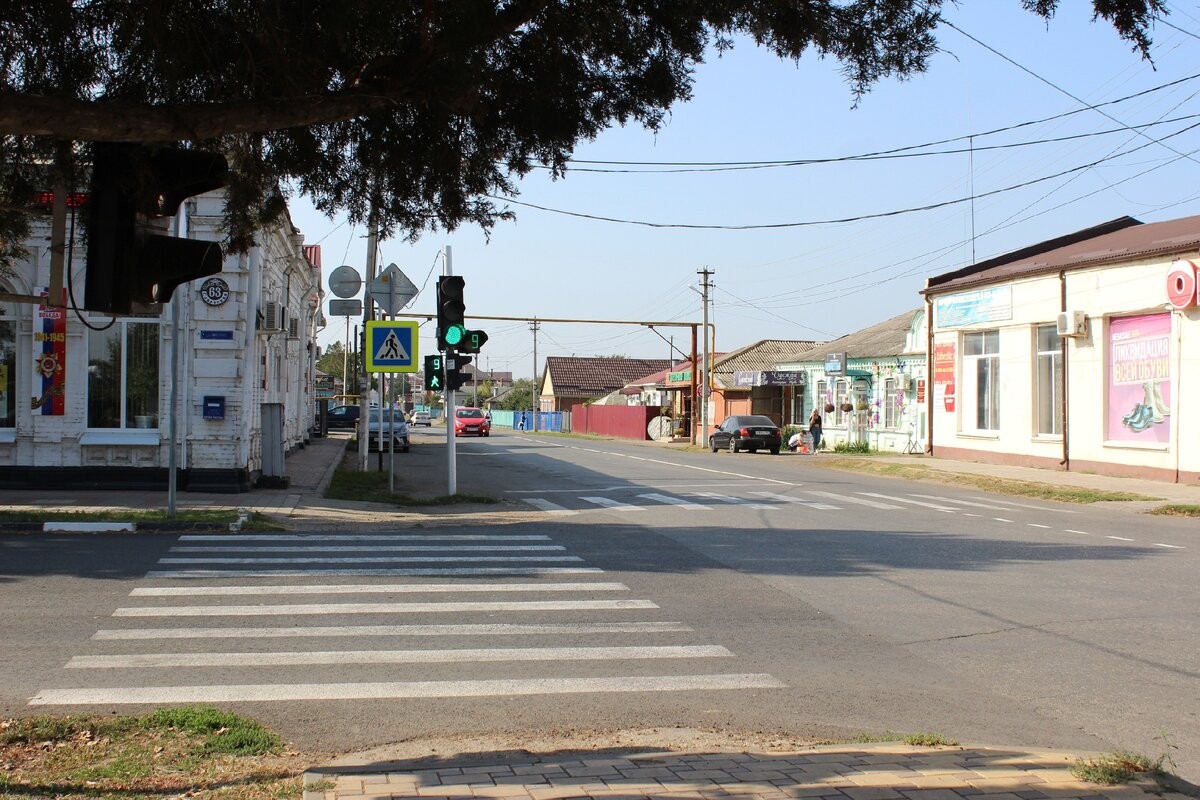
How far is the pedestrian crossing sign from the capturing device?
1983cm

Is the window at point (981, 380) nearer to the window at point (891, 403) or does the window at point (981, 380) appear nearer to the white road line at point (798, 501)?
the window at point (891, 403)

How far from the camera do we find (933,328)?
1280 inches

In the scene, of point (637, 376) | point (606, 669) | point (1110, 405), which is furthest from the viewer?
point (637, 376)

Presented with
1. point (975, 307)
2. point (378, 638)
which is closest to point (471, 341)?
point (378, 638)

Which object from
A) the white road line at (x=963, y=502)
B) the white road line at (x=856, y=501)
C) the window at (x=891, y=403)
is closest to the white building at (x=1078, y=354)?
the window at (x=891, y=403)

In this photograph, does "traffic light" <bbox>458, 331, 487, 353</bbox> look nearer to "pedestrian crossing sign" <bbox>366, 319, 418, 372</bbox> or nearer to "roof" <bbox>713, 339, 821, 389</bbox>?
"pedestrian crossing sign" <bbox>366, 319, 418, 372</bbox>

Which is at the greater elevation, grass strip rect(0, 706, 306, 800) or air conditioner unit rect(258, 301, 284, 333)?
air conditioner unit rect(258, 301, 284, 333)

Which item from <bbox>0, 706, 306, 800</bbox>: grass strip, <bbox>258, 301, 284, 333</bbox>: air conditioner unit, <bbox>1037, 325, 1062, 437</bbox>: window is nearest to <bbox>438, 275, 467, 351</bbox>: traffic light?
<bbox>258, 301, 284, 333</bbox>: air conditioner unit

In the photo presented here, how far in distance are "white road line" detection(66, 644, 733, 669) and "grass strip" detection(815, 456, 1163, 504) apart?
15.2m

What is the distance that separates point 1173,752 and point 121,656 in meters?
6.22

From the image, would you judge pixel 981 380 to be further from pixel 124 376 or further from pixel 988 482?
pixel 124 376

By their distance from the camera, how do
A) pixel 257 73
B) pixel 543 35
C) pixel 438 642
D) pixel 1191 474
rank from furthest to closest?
pixel 1191 474 → pixel 438 642 → pixel 543 35 → pixel 257 73

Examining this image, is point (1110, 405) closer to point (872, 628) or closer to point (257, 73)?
point (872, 628)

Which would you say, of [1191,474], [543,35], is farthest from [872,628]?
[1191,474]
